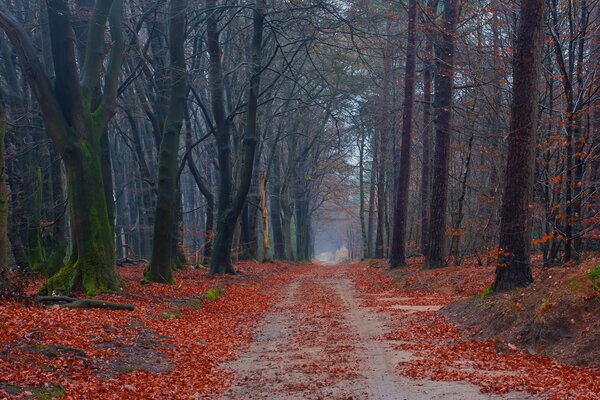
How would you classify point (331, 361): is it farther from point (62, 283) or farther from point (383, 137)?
point (383, 137)

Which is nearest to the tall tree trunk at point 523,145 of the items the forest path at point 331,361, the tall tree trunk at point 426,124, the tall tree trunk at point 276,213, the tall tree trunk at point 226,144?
the forest path at point 331,361

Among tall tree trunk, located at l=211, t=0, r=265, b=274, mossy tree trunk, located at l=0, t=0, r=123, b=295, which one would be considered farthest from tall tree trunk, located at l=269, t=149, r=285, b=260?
mossy tree trunk, located at l=0, t=0, r=123, b=295

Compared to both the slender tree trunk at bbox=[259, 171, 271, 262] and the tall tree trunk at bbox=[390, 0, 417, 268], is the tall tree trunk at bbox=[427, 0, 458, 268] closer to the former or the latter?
the tall tree trunk at bbox=[390, 0, 417, 268]

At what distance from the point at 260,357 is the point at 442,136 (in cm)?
1188

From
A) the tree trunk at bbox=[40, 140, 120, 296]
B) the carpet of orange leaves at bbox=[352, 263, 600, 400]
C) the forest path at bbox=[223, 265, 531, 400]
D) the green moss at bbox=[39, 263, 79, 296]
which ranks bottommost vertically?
the forest path at bbox=[223, 265, 531, 400]

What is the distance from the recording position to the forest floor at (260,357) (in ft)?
23.0

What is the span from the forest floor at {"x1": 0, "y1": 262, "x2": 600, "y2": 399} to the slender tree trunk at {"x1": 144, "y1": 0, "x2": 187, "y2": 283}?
284 centimetres

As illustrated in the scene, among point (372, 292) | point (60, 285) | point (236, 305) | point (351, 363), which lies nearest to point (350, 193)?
point (372, 292)

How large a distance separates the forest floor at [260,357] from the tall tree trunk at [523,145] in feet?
5.71

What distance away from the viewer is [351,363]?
8.88 metres

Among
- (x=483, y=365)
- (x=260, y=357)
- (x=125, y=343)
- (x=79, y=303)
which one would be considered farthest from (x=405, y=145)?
(x=125, y=343)

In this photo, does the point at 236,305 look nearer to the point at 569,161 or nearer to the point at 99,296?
the point at 99,296

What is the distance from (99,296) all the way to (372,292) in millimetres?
8969

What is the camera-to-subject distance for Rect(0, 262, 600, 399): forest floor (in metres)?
7.02
